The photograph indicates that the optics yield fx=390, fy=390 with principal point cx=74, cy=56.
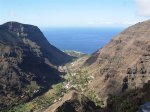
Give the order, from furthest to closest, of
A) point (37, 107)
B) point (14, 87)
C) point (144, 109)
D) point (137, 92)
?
→ point (14, 87) < point (37, 107) < point (137, 92) < point (144, 109)

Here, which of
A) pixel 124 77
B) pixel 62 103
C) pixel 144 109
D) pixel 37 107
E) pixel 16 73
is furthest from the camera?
pixel 16 73

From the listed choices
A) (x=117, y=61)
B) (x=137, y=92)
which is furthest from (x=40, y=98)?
(x=137, y=92)

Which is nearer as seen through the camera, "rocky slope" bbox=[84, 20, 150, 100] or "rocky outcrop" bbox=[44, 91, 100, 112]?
"rocky outcrop" bbox=[44, 91, 100, 112]

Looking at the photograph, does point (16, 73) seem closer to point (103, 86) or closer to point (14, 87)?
point (14, 87)

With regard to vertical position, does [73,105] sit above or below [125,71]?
below

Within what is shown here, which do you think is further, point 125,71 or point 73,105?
point 125,71

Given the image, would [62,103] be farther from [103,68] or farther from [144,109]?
[103,68]

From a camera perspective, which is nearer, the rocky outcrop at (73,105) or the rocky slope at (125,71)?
the rocky outcrop at (73,105)

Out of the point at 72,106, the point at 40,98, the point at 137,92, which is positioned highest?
the point at 137,92

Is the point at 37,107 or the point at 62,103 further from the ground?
the point at 62,103

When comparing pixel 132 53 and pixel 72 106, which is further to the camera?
pixel 132 53
